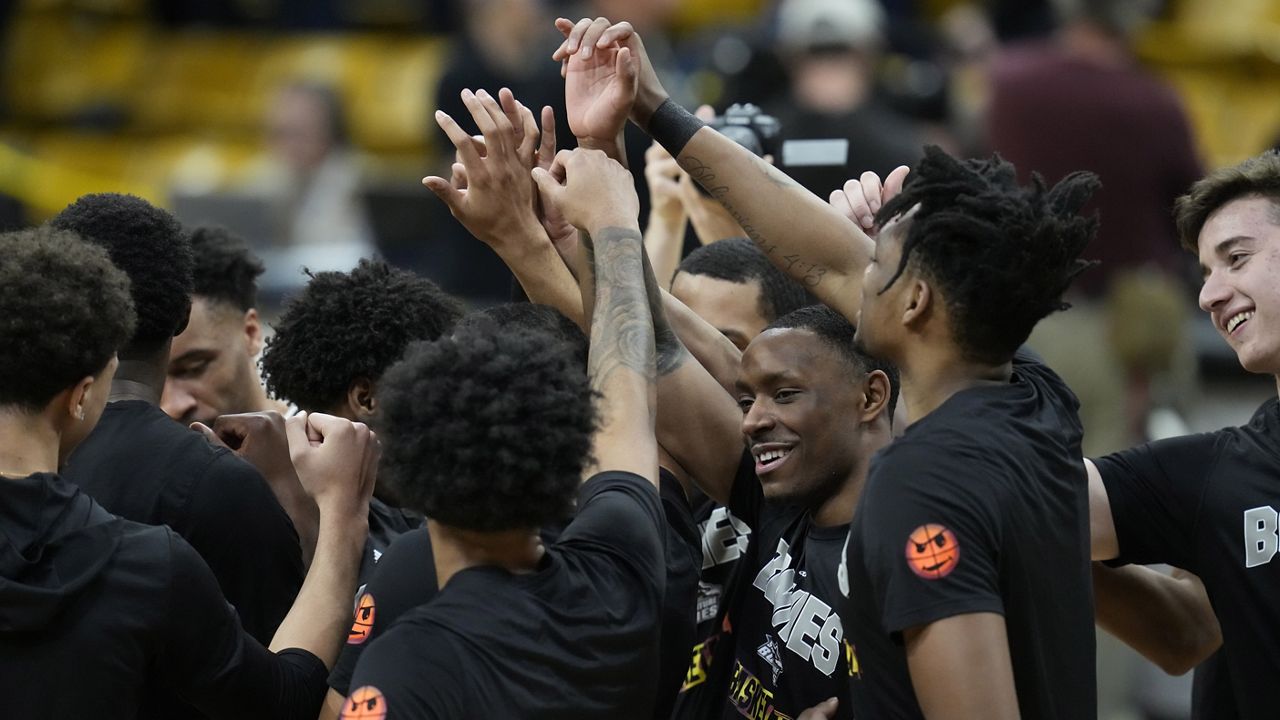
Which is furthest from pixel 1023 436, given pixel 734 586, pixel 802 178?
pixel 802 178

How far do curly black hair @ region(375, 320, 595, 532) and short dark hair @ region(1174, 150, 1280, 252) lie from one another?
175cm

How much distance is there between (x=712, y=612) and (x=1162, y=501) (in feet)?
3.59

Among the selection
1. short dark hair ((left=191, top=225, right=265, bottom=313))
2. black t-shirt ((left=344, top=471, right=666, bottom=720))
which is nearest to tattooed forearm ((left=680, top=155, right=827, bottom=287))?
black t-shirt ((left=344, top=471, right=666, bottom=720))

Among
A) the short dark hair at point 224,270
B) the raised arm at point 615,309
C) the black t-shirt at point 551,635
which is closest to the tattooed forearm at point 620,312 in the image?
the raised arm at point 615,309

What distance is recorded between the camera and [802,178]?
18.5 feet

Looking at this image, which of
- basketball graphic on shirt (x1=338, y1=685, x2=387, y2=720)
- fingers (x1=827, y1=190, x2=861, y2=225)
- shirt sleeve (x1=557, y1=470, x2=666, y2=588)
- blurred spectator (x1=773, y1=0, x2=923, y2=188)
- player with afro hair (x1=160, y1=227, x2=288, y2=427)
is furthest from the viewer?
blurred spectator (x1=773, y1=0, x2=923, y2=188)

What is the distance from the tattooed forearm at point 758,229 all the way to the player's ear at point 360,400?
90 centimetres

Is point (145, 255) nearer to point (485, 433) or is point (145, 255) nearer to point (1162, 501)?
point (485, 433)

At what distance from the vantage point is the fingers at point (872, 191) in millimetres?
4242

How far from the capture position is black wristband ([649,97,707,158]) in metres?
3.85

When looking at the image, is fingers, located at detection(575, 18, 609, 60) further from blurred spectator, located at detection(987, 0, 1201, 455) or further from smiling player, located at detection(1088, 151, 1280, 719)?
blurred spectator, located at detection(987, 0, 1201, 455)

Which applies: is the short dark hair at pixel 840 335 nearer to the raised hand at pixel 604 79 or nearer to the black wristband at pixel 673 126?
the black wristband at pixel 673 126

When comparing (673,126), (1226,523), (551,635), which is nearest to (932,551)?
(551,635)

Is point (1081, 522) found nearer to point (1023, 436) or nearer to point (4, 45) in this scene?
point (1023, 436)
